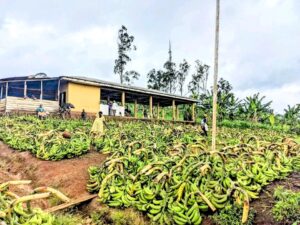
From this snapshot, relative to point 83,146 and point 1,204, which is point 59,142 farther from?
point 1,204

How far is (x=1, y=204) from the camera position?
9.55ft

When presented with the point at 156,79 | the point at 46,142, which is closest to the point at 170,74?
the point at 156,79

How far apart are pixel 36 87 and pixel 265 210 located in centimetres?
2064

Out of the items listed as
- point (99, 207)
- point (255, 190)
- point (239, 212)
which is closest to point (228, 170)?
point (255, 190)

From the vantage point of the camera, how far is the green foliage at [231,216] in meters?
5.13

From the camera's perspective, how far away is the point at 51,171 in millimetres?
9203

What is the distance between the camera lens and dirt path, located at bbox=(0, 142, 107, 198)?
27.2 ft

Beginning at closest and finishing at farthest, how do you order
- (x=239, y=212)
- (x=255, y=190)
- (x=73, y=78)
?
(x=239, y=212)
(x=255, y=190)
(x=73, y=78)

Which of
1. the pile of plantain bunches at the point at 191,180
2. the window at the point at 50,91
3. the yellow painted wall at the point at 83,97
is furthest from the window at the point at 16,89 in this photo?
the pile of plantain bunches at the point at 191,180

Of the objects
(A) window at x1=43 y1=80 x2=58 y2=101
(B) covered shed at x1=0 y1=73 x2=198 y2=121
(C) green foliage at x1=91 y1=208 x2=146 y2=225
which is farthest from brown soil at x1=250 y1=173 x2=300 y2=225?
(A) window at x1=43 y1=80 x2=58 y2=101

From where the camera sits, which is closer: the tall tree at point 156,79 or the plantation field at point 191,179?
the plantation field at point 191,179

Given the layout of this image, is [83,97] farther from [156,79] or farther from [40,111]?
[156,79]

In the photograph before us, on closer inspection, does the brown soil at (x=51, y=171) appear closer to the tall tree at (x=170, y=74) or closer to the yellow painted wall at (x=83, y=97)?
the yellow painted wall at (x=83, y=97)

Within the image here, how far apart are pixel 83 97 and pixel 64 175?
14.2m
